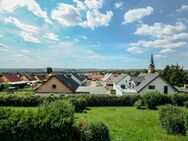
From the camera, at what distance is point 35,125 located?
17.1 metres

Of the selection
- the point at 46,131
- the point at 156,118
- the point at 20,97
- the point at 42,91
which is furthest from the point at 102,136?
the point at 42,91

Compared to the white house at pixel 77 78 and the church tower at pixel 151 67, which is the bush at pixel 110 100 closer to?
the white house at pixel 77 78

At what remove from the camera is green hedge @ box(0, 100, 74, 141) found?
16719mm

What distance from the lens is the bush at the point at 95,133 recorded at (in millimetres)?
17212

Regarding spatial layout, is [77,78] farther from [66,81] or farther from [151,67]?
[66,81]

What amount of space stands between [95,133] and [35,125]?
4120 millimetres

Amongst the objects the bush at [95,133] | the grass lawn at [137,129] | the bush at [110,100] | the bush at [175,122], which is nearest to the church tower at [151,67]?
the bush at [110,100]

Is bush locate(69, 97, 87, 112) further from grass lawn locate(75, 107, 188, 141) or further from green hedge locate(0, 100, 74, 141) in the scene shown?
green hedge locate(0, 100, 74, 141)

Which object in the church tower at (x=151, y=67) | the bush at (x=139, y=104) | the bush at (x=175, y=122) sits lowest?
the bush at (x=139, y=104)

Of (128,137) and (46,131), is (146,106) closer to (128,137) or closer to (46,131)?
(128,137)

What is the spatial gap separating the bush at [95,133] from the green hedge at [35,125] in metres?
1.25

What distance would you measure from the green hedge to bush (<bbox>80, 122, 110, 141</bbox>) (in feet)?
4.11

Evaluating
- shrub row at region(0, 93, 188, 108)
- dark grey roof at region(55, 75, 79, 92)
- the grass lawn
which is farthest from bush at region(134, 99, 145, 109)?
dark grey roof at region(55, 75, 79, 92)

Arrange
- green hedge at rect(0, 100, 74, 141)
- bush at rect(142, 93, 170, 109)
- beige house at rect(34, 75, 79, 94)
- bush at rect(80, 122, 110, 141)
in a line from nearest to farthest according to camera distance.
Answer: green hedge at rect(0, 100, 74, 141), bush at rect(80, 122, 110, 141), bush at rect(142, 93, 170, 109), beige house at rect(34, 75, 79, 94)
